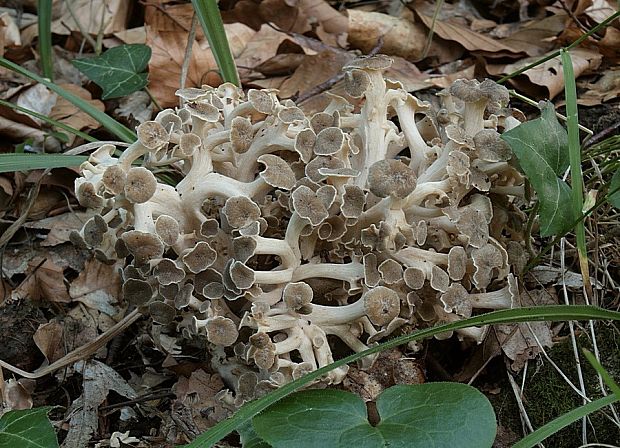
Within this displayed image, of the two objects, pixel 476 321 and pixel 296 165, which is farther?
pixel 296 165

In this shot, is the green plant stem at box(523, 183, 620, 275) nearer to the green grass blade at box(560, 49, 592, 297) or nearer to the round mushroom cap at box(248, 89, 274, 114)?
the green grass blade at box(560, 49, 592, 297)

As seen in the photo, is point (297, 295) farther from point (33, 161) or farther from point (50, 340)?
point (50, 340)

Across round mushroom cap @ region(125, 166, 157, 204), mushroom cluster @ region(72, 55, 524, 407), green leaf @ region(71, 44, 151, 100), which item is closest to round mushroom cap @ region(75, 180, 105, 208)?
mushroom cluster @ region(72, 55, 524, 407)

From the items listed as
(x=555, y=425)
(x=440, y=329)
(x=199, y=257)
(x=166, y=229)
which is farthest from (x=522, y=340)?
(x=166, y=229)

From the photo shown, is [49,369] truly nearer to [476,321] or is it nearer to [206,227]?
[206,227]

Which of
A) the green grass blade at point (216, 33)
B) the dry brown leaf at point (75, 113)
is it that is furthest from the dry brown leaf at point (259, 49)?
the green grass blade at point (216, 33)

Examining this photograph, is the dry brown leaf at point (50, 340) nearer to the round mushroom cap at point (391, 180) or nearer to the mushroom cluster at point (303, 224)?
the mushroom cluster at point (303, 224)

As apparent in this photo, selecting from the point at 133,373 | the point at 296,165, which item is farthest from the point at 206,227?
the point at 133,373
